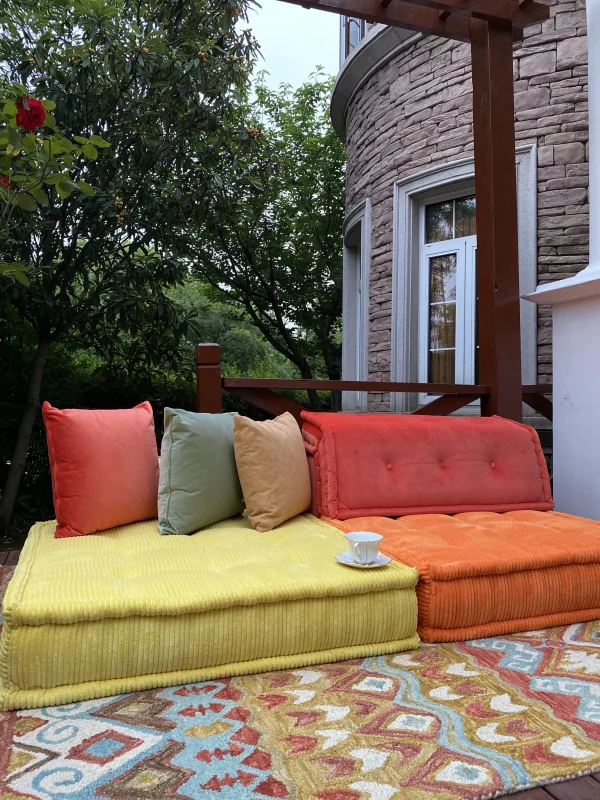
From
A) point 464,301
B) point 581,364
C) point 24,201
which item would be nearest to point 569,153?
point 464,301

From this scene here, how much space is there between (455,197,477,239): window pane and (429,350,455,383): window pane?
0.92 metres

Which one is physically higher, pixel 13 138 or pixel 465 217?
pixel 465 217

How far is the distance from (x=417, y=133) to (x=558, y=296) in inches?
94.6

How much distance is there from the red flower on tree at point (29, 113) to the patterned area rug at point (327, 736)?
1.67 meters

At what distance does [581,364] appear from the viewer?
10.4 feet

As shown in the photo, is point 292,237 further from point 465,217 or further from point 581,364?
point 581,364

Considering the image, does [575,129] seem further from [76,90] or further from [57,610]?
[57,610]

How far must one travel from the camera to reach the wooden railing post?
9.48 ft

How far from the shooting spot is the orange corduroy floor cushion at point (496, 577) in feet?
6.21

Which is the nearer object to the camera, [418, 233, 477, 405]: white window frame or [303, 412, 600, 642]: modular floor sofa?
[303, 412, 600, 642]: modular floor sofa

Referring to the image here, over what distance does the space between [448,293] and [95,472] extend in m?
3.48

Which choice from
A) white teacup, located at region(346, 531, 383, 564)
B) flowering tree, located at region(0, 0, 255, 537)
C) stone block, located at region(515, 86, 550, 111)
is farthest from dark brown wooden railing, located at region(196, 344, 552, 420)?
stone block, located at region(515, 86, 550, 111)

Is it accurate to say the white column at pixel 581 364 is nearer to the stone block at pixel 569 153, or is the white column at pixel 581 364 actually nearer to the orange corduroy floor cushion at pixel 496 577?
the orange corduroy floor cushion at pixel 496 577

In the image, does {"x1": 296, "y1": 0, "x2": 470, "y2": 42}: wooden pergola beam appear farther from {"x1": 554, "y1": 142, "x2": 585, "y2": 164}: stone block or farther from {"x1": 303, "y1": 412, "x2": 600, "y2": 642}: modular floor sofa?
{"x1": 303, "y1": 412, "x2": 600, "y2": 642}: modular floor sofa
